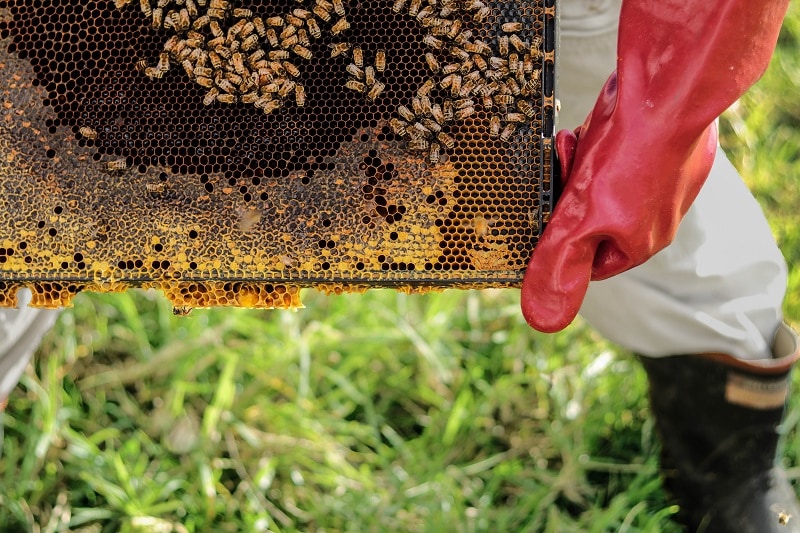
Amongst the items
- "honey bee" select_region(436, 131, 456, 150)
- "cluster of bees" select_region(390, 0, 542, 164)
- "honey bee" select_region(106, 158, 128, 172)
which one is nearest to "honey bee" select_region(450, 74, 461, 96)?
"cluster of bees" select_region(390, 0, 542, 164)

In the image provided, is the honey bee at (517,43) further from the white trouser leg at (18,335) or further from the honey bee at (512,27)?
the white trouser leg at (18,335)

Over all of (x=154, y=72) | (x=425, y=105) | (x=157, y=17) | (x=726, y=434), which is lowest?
(x=726, y=434)

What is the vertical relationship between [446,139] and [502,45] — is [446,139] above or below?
below

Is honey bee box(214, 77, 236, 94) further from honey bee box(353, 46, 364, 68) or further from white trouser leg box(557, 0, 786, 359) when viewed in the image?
white trouser leg box(557, 0, 786, 359)

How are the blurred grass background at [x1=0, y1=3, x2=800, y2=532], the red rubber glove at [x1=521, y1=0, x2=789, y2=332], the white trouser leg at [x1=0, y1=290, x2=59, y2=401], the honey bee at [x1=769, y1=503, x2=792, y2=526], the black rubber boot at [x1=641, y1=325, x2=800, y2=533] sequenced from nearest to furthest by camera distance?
the red rubber glove at [x1=521, y1=0, x2=789, y2=332] → the white trouser leg at [x1=0, y1=290, x2=59, y2=401] → the black rubber boot at [x1=641, y1=325, x2=800, y2=533] → the honey bee at [x1=769, y1=503, x2=792, y2=526] → the blurred grass background at [x1=0, y1=3, x2=800, y2=532]

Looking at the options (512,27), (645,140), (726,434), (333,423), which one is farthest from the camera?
(333,423)

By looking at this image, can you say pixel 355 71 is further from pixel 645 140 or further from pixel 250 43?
pixel 645 140

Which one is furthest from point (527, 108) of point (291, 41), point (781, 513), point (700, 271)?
point (781, 513)
